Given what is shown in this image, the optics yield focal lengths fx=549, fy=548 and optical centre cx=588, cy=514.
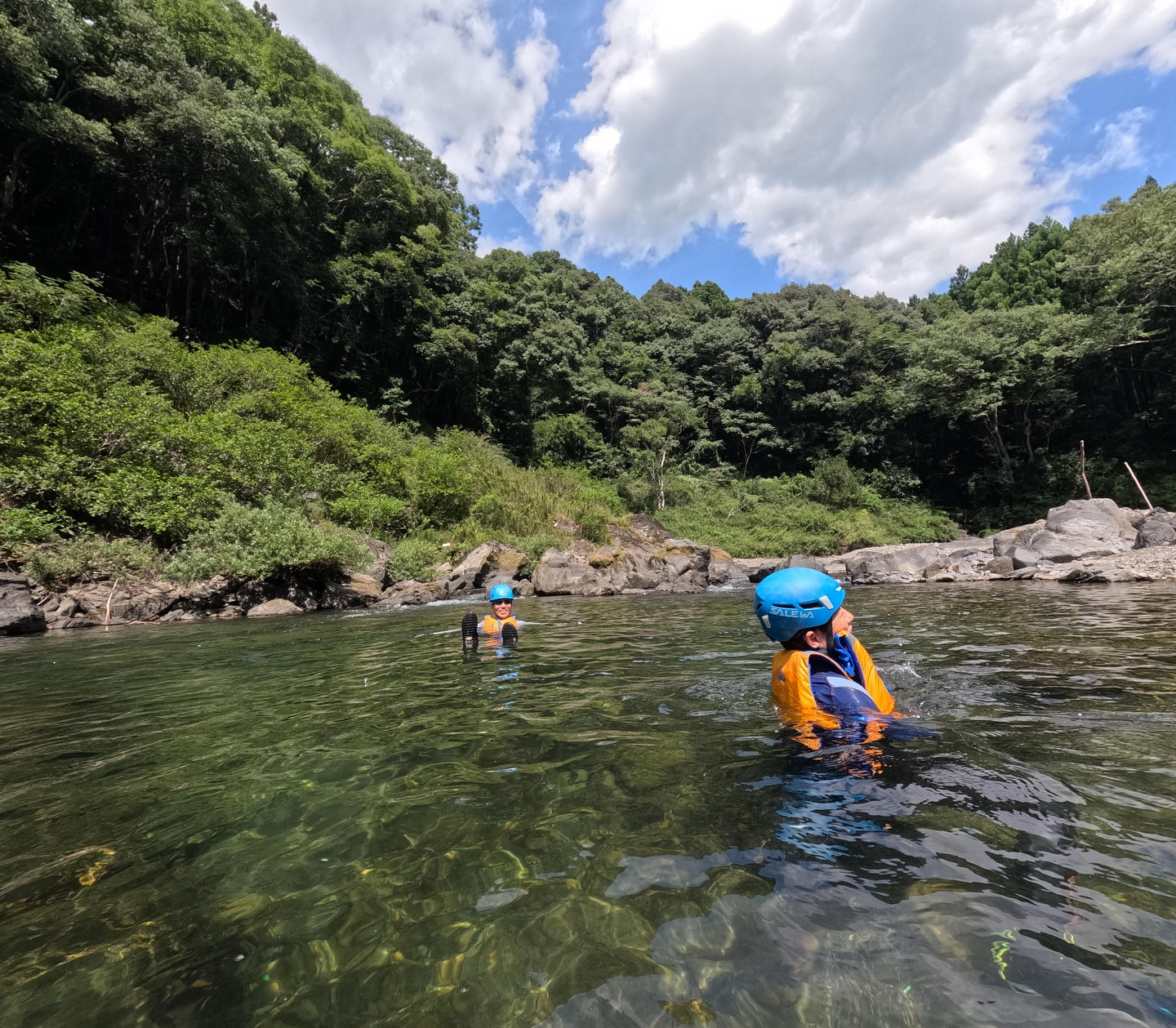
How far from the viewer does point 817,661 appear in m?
3.75

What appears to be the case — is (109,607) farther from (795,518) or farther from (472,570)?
(795,518)

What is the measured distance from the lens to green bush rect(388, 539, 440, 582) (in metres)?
16.8

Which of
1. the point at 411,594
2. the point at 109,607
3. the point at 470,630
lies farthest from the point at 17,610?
the point at 470,630

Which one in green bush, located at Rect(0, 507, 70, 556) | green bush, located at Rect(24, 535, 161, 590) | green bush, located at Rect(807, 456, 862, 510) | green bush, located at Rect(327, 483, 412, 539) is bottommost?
green bush, located at Rect(24, 535, 161, 590)

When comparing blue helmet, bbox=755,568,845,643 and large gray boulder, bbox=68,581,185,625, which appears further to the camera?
large gray boulder, bbox=68,581,185,625

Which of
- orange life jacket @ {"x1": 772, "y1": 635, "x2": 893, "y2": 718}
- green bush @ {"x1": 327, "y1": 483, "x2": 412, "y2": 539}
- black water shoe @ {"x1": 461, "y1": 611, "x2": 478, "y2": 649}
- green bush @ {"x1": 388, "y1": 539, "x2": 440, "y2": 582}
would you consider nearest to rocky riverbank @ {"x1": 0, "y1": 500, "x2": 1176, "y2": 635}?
green bush @ {"x1": 388, "y1": 539, "x2": 440, "y2": 582}

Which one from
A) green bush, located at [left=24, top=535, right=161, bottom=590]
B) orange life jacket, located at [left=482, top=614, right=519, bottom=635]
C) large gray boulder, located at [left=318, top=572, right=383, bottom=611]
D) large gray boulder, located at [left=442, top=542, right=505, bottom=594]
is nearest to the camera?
orange life jacket, located at [left=482, top=614, right=519, bottom=635]

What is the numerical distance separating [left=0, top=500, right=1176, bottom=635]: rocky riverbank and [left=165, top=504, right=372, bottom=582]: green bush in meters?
0.48

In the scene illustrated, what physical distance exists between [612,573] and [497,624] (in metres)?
10.4

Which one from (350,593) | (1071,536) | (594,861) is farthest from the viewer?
(1071,536)

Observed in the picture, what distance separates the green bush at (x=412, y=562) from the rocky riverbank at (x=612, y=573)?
40 centimetres

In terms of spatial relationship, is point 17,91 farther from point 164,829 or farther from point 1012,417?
point 1012,417

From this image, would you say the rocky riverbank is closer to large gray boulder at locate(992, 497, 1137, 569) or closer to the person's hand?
large gray boulder at locate(992, 497, 1137, 569)

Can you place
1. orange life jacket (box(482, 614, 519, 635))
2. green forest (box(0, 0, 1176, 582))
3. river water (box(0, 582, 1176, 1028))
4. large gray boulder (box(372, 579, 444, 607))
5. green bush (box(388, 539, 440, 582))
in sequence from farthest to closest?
1. green bush (box(388, 539, 440, 582))
2. large gray boulder (box(372, 579, 444, 607))
3. green forest (box(0, 0, 1176, 582))
4. orange life jacket (box(482, 614, 519, 635))
5. river water (box(0, 582, 1176, 1028))
